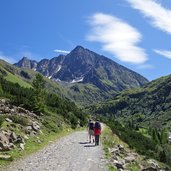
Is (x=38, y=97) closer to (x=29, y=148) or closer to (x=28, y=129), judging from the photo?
(x=28, y=129)

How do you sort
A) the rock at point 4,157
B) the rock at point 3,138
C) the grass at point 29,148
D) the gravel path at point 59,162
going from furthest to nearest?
the rock at point 3,138
the rock at point 4,157
the grass at point 29,148
the gravel path at point 59,162

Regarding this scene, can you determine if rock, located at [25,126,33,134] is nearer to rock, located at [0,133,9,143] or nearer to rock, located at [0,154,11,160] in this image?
rock, located at [0,133,9,143]

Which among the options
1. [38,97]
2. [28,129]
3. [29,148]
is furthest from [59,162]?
[38,97]

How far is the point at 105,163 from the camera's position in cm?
2825

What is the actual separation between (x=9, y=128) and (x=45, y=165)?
1410 cm

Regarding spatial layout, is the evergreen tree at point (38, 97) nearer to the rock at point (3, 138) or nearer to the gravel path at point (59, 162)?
the rock at point (3, 138)

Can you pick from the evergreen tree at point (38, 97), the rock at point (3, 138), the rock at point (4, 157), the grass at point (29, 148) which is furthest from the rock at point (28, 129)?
the evergreen tree at point (38, 97)

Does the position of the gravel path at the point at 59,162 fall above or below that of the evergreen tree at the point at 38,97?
below

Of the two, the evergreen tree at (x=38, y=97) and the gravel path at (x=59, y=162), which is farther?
the evergreen tree at (x=38, y=97)

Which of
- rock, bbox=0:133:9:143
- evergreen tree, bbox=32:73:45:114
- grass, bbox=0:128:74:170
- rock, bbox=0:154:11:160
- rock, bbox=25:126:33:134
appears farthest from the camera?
evergreen tree, bbox=32:73:45:114

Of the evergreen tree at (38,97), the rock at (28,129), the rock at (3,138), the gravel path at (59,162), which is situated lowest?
the gravel path at (59,162)

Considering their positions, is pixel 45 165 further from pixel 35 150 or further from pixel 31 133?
pixel 31 133

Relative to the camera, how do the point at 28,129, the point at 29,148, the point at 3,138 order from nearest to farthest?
the point at 3,138, the point at 29,148, the point at 28,129

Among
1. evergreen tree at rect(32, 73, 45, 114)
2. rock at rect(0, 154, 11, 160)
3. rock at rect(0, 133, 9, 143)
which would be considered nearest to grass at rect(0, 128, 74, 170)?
rock at rect(0, 154, 11, 160)
